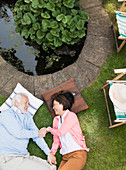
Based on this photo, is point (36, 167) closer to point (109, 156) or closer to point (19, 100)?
point (19, 100)

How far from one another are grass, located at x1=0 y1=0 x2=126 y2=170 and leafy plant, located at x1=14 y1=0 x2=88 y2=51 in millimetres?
1102

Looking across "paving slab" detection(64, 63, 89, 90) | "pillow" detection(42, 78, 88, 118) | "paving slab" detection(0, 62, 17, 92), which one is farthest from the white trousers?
"paving slab" detection(64, 63, 89, 90)

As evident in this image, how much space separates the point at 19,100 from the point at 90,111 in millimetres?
1431

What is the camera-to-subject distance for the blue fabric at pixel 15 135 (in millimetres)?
2723

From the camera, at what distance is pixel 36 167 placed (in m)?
2.53

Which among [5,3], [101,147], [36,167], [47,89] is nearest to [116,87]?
[101,147]

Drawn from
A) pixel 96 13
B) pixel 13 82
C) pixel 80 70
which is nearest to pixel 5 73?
pixel 13 82

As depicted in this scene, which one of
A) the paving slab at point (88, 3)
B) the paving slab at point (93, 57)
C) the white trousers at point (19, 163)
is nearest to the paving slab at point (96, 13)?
the paving slab at point (88, 3)

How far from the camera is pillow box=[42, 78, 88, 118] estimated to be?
3133 millimetres

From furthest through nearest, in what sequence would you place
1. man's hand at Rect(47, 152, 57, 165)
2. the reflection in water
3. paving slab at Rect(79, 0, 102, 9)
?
paving slab at Rect(79, 0, 102, 9), the reflection in water, man's hand at Rect(47, 152, 57, 165)

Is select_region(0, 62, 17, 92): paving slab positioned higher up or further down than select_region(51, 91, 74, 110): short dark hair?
higher up

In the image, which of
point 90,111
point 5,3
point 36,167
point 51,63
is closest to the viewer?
point 36,167

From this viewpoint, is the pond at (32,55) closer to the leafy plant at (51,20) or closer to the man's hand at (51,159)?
the leafy plant at (51,20)

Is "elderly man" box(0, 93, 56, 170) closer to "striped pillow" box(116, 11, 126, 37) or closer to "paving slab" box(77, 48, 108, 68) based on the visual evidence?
"paving slab" box(77, 48, 108, 68)
